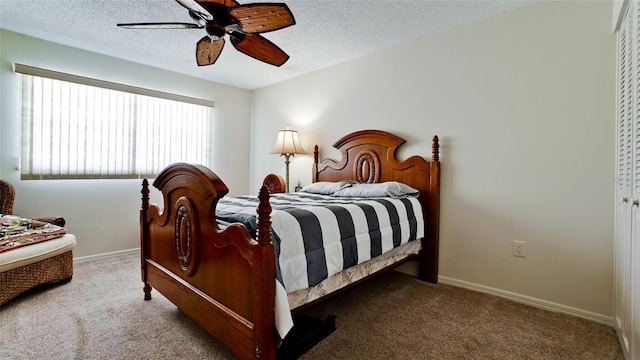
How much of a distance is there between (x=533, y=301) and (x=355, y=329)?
143 cm

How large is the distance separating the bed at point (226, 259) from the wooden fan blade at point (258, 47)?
95 cm

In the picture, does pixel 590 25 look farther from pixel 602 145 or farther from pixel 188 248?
pixel 188 248

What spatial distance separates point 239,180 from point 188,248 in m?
2.96

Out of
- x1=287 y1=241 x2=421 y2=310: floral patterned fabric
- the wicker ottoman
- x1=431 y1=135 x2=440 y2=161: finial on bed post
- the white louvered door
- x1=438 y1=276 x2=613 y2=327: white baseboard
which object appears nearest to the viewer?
the white louvered door

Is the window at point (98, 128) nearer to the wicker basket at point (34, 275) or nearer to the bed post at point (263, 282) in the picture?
the wicker basket at point (34, 275)

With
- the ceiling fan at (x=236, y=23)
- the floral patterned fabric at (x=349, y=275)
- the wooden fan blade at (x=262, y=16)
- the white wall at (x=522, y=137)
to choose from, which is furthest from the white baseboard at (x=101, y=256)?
the white wall at (x=522, y=137)

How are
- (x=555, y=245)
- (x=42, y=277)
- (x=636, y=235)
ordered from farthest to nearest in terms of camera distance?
(x=42, y=277) < (x=555, y=245) < (x=636, y=235)

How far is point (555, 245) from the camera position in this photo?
2125 millimetres

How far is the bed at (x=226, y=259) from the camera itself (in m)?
1.27

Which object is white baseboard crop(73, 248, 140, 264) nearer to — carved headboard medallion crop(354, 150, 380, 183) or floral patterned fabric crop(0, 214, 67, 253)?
floral patterned fabric crop(0, 214, 67, 253)

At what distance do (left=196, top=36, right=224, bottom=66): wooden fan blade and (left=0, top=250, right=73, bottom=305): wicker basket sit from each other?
2025 millimetres

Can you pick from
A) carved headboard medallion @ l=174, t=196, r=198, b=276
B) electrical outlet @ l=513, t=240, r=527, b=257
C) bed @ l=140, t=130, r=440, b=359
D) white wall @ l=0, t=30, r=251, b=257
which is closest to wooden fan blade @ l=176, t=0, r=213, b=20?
bed @ l=140, t=130, r=440, b=359

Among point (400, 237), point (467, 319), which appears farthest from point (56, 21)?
point (467, 319)

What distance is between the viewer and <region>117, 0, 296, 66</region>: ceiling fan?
63.8 inches
